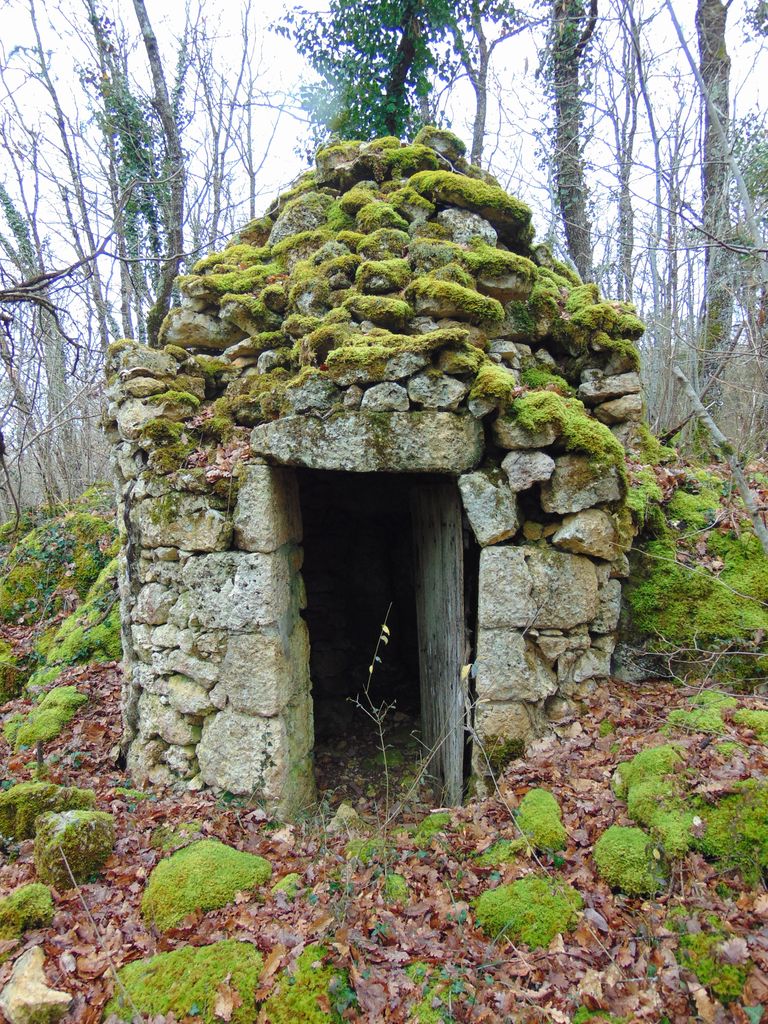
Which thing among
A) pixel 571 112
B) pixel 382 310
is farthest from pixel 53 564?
pixel 571 112

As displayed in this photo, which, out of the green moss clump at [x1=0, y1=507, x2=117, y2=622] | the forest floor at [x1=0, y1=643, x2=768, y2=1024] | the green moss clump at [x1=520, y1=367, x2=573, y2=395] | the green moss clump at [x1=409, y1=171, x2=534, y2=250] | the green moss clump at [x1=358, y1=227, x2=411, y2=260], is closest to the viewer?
the forest floor at [x1=0, y1=643, x2=768, y2=1024]

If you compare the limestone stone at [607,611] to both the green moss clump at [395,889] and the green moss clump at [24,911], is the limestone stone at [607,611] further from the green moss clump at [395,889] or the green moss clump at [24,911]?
the green moss clump at [24,911]

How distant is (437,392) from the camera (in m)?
3.76

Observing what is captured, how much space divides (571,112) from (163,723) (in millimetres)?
10677

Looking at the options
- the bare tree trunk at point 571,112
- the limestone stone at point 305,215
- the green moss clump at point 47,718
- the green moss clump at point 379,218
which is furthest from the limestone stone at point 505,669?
the bare tree trunk at point 571,112

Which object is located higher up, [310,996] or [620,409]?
[620,409]

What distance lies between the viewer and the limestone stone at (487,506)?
12.4 ft

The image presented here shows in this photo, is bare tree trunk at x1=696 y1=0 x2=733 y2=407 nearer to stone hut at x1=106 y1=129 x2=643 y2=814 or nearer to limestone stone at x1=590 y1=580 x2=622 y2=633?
stone hut at x1=106 y1=129 x2=643 y2=814

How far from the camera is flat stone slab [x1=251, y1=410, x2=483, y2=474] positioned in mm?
3734

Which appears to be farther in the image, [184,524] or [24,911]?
[184,524]

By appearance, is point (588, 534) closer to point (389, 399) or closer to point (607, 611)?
point (607, 611)

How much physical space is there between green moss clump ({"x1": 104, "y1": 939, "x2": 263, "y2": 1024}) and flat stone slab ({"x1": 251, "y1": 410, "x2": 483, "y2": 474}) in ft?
8.49

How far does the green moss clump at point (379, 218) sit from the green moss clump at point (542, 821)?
4.23 metres

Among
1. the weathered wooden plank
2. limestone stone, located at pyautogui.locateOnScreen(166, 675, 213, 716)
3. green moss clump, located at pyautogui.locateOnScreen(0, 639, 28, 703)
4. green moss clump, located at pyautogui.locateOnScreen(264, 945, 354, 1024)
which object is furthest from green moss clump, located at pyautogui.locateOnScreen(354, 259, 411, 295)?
green moss clump, located at pyautogui.locateOnScreen(0, 639, 28, 703)
